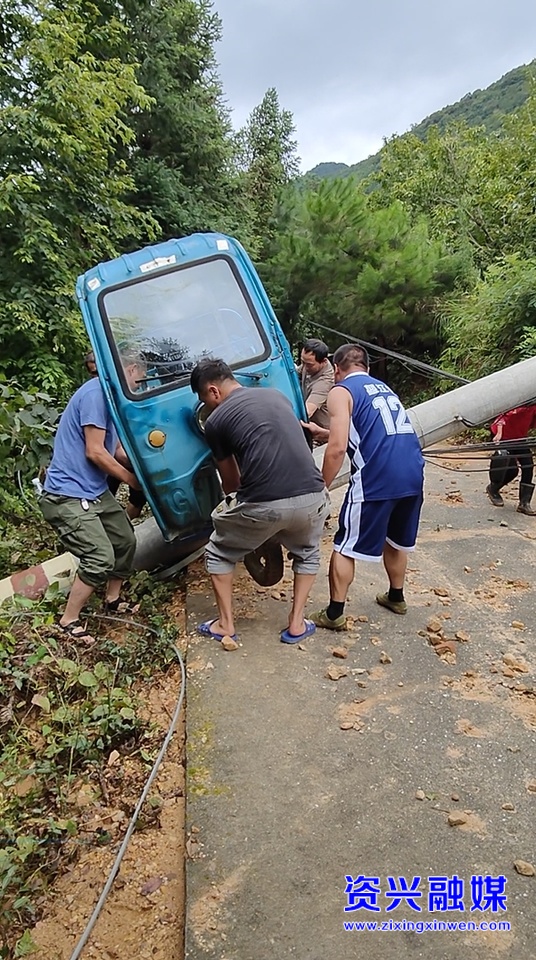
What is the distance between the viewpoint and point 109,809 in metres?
2.54

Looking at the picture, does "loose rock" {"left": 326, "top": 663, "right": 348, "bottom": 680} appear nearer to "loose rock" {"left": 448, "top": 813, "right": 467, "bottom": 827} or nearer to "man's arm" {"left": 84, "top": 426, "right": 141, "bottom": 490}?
"loose rock" {"left": 448, "top": 813, "right": 467, "bottom": 827}

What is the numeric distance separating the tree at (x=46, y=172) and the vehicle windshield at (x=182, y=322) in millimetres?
3727

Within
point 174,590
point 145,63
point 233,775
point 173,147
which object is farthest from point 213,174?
point 233,775

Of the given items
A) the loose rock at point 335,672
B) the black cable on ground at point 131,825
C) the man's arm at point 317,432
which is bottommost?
the loose rock at point 335,672

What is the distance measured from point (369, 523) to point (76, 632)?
6.25 ft

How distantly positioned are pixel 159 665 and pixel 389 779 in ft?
4.85

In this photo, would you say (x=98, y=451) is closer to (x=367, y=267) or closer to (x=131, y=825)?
(x=131, y=825)

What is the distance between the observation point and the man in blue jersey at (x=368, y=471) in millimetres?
3477

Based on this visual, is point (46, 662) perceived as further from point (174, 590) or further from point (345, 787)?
point (345, 787)

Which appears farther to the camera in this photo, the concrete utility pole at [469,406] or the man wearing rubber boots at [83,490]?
the concrete utility pole at [469,406]

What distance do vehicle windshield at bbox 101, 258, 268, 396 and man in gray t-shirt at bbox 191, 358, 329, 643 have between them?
2.28ft

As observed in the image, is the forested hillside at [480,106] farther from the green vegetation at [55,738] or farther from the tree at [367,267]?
the green vegetation at [55,738]

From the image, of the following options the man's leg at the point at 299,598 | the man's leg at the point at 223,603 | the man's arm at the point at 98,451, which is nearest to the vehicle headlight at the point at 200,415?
the man's arm at the point at 98,451

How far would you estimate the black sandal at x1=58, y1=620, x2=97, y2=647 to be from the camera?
3.72m
